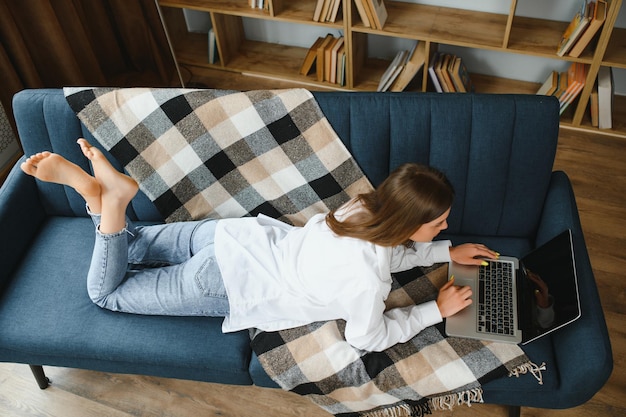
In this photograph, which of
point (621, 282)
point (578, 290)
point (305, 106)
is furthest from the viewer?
point (621, 282)

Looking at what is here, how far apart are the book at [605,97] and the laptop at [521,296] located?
1.29 meters

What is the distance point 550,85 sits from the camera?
2785 mm

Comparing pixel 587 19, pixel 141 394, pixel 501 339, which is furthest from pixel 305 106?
pixel 587 19

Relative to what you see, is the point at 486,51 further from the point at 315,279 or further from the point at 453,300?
the point at 315,279

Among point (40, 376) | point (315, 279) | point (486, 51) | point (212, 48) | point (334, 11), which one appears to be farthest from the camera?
point (212, 48)

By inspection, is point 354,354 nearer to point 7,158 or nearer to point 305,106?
point 305,106

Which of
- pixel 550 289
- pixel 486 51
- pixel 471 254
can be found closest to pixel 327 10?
pixel 486 51

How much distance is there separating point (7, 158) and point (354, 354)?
2138 millimetres

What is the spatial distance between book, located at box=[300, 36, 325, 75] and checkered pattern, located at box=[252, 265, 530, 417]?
5.87ft

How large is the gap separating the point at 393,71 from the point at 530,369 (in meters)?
1.75

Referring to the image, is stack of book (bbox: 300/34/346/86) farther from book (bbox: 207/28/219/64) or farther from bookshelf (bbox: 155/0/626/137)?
book (bbox: 207/28/219/64)

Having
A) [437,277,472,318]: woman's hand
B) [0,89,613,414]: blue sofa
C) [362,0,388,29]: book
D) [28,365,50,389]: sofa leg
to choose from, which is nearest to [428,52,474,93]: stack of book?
[362,0,388,29]: book

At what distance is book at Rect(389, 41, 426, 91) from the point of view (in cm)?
287

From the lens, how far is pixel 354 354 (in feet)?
5.49
